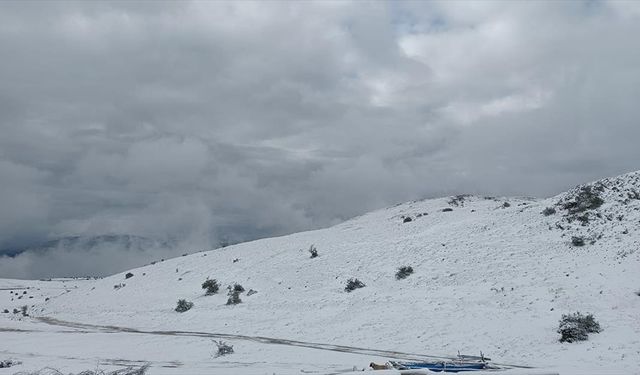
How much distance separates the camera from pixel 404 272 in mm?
42250

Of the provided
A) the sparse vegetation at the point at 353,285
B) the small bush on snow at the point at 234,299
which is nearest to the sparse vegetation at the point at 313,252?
the small bush on snow at the point at 234,299

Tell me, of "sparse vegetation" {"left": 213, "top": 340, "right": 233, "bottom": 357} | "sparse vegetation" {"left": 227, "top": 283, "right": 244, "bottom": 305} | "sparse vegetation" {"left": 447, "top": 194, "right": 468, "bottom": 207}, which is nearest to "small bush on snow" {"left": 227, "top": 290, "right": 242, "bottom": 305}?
"sparse vegetation" {"left": 227, "top": 283, "right": 244, "bottom": 305}

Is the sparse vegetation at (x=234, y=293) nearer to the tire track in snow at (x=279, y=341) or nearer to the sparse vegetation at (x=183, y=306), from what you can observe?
the sparse vegetation at (x=183, y=306)

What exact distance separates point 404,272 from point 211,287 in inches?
771

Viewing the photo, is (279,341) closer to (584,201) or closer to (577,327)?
(577,327)

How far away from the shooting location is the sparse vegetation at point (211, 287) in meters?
50.2

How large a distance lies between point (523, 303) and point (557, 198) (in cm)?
2645

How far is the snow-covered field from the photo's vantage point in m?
25.1

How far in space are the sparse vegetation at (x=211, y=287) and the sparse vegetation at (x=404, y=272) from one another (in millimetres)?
18594

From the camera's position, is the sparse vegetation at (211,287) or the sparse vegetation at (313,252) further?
the sparse vegetation at (313,252)

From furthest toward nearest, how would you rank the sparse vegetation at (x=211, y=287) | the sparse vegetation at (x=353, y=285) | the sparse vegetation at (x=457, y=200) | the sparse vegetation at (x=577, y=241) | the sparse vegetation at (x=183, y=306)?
the sparse vegetation at (x=457, y=200)
the sparse vegetation at (x=211, y=287)
the sparse vegetation at (x=183, y=306)
the sparse vegetation at (x=353, y=285)
the sparse vegetation at (x=577, y=241)

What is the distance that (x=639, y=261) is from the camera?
32.3 meters

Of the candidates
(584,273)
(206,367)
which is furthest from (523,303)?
(206,367)

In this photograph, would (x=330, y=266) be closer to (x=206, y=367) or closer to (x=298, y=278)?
(x=298, y=278)
